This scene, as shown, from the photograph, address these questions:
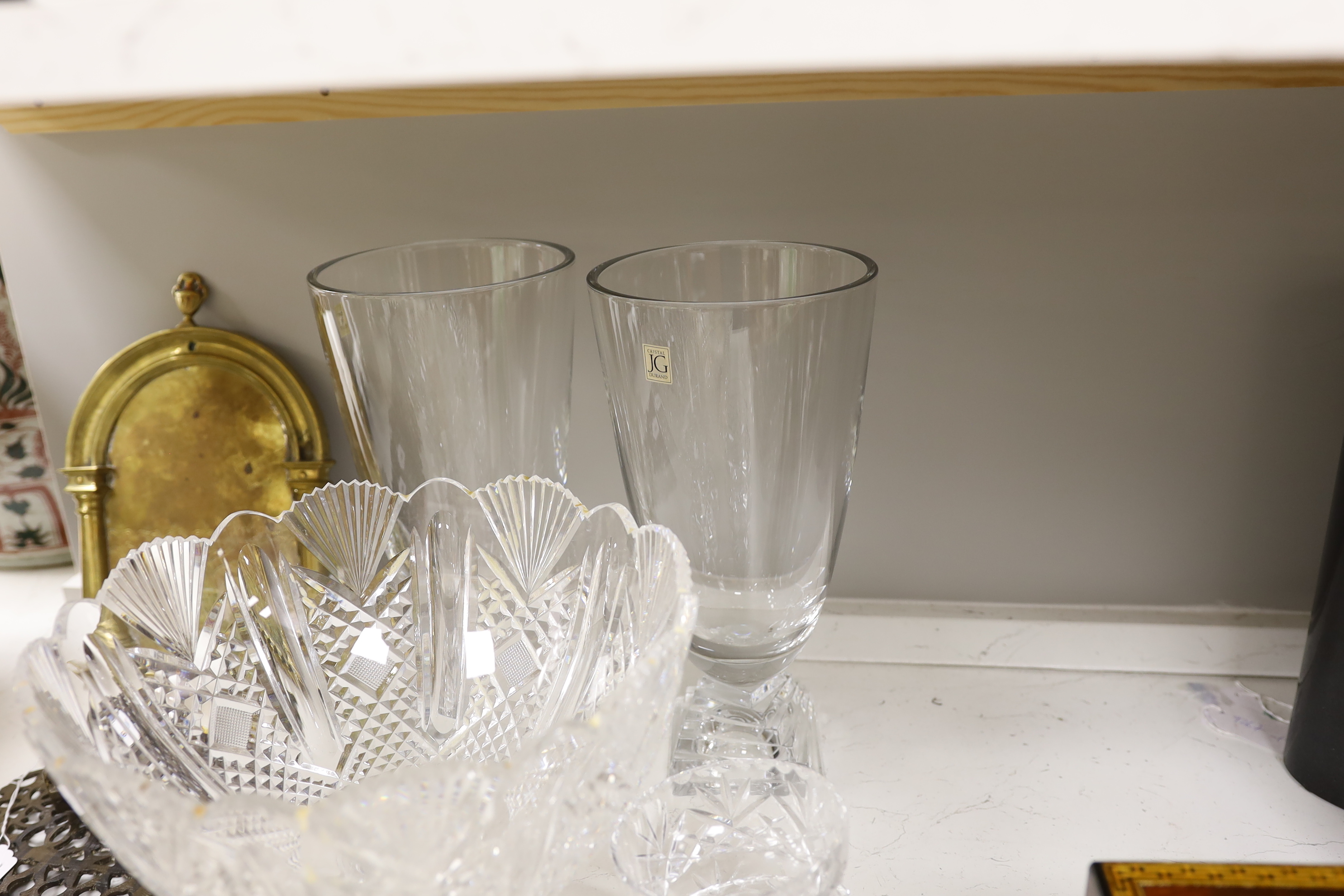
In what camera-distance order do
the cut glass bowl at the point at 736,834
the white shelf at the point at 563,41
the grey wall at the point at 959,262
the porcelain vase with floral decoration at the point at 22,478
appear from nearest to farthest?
the white shelf at the point at 563,41, the cut glass bowl at the point at 736,834, the grey wall at the point at 959,262, the porcelain vase with floral decoration at the point at 22,478

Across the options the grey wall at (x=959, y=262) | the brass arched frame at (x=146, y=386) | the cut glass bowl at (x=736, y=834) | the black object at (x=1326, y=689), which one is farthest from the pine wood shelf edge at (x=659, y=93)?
the cut glass bowl at (x=736, y=834)

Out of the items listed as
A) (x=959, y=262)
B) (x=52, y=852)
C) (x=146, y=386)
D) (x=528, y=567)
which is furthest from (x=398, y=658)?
(x=959, y=262)

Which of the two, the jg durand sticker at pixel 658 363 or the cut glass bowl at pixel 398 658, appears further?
the jg durand sticker at pixel 658 363

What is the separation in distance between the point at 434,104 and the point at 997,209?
0.38m

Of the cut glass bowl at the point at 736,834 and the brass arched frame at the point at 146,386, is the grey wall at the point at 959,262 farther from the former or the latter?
the cut glass bowl at the point at 736,834

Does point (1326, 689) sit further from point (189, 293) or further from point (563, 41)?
point (189, 293)

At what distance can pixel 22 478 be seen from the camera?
2.69 ft

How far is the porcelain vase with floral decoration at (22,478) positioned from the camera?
81 cm

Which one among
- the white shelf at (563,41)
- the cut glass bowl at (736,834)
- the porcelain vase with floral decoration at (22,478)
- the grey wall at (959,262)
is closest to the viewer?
the white shelf at (563,41)

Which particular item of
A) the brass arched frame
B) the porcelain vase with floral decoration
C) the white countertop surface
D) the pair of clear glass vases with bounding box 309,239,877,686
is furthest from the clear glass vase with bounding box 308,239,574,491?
the porcelain vase with floral decoration

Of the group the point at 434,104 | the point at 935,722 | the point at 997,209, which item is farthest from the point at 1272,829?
the point at 434,104

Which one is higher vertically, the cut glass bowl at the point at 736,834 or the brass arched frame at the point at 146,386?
the brass arched frame at the point at 146,386

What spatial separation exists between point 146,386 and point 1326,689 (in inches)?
32.2

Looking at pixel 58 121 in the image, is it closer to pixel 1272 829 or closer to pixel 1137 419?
pixel 1137 419
